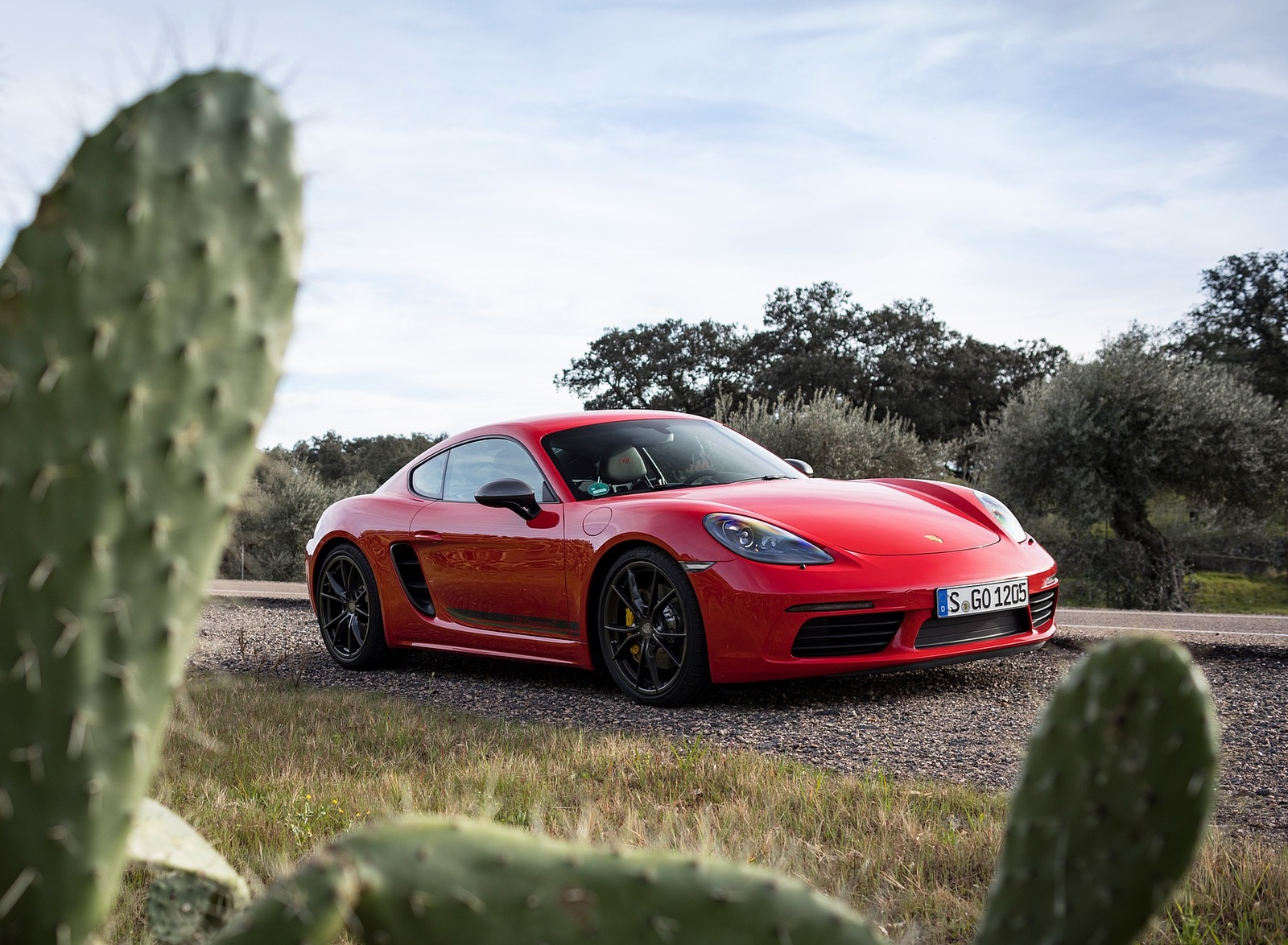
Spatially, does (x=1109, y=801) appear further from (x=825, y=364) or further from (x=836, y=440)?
(x=825, y=364)

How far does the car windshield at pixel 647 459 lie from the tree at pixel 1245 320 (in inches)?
1388

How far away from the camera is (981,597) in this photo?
17.4 feet

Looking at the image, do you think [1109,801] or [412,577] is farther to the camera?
[412,577]

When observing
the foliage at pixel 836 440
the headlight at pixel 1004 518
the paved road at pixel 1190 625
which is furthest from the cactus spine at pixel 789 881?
the foliage at pixel 836 440

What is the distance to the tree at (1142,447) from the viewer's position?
19.3 m

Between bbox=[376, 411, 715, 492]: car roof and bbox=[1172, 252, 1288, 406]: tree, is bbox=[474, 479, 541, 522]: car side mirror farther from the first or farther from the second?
bbox=[1172, 252, 1288, 406]: tree

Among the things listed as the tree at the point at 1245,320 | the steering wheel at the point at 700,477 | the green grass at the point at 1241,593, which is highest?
the tree at the point at 1245,320

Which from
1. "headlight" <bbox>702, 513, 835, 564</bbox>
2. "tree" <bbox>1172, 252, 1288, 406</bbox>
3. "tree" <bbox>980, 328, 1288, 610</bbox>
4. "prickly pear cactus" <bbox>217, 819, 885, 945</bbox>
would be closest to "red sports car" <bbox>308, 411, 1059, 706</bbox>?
"headlight" <bbox>702, 513, 835, 564</bbox>

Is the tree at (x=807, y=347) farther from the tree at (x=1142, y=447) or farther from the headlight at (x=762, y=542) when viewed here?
the headlight at (x=762, y=542)

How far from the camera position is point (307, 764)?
3.96m

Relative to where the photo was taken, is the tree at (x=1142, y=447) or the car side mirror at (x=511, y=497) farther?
the tree at (x=1142, y=447)

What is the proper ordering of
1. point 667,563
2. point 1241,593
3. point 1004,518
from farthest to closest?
point 1241,593 → point 1004,518 → point 667,563

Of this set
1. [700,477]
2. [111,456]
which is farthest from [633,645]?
[111,456]

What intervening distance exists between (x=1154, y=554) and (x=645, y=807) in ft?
62.8
